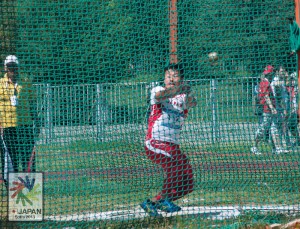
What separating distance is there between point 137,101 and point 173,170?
82 centimetres

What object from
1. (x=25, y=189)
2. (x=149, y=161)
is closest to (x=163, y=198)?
(x=149, y=161)

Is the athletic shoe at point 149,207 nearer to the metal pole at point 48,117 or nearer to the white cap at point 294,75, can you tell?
the metal pole at point 48,117

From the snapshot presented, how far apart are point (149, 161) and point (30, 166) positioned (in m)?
1.26

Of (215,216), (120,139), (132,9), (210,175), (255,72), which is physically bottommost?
(215,216)

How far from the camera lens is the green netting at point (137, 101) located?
575 centimetres

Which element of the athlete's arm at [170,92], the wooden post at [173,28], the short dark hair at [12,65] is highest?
the wooden post at [173,28]

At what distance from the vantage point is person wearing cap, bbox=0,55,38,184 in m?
5.80

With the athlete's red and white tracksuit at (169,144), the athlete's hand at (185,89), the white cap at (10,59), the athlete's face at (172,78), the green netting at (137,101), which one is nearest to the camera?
the white cap at (10,59)

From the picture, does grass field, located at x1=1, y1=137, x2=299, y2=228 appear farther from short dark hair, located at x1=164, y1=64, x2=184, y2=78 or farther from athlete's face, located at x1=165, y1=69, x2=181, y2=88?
short dark hair, located at x1=164, y1=64, x2=184, y2=78

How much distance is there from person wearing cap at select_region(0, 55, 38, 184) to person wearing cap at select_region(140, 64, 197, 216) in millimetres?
1230

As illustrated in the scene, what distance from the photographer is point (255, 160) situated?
6285mm

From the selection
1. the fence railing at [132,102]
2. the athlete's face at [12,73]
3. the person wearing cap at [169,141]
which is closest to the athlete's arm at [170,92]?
the person wearing cap at [169,141]

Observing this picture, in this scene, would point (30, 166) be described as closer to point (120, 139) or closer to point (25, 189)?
point (25, 189)

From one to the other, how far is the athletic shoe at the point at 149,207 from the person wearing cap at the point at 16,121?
49.2 inches
